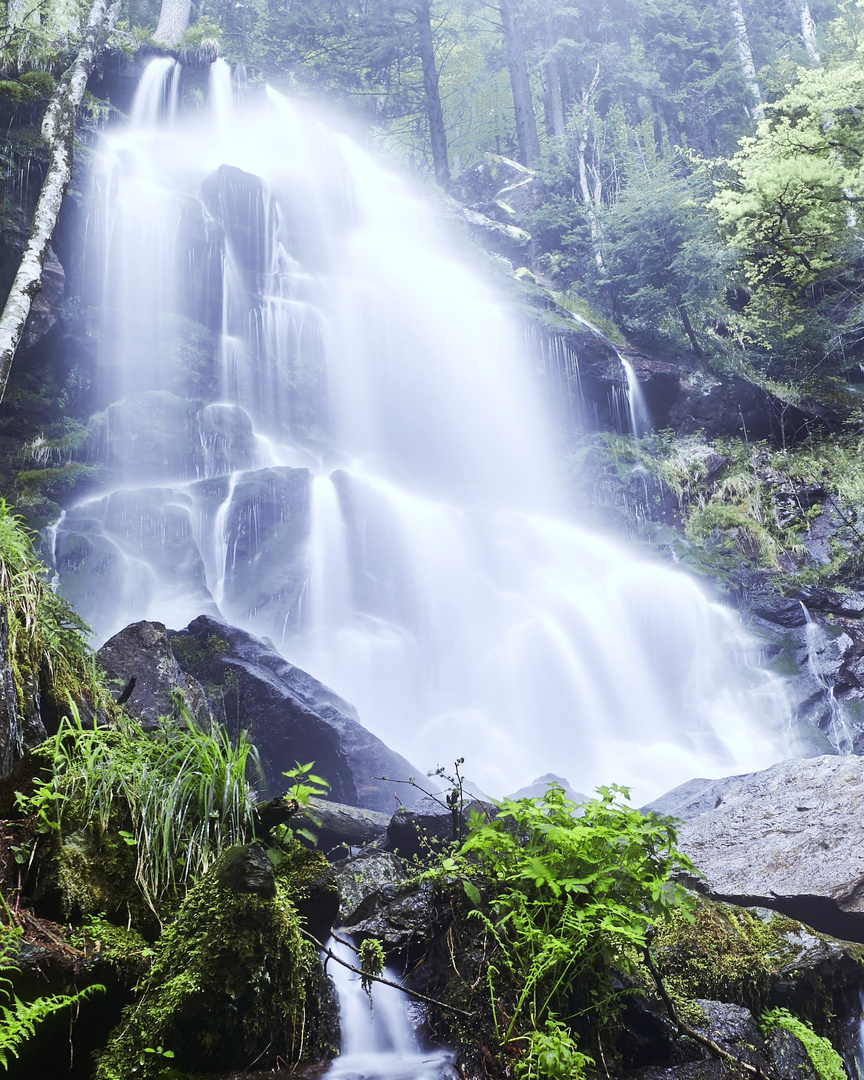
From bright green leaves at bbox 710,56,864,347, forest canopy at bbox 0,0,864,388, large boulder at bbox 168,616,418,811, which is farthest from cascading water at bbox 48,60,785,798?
bright green leaves at bbox 710,56,864,347

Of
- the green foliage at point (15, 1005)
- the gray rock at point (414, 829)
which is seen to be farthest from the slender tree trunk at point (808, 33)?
the green foliage at point (15, 1005)

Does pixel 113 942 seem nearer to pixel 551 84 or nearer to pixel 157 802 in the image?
pixel 157 802

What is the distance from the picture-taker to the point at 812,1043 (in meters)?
3.03

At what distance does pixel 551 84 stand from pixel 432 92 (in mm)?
5267

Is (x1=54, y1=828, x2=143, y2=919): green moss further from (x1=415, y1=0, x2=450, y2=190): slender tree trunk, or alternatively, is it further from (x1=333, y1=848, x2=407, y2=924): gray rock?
(x1=415, y1=0, x2=450, y2=190): slender tree trunk

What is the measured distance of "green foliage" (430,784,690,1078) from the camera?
2.38 meters

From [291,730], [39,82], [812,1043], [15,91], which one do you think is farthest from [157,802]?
[39,82]

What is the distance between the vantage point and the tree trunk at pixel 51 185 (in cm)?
759

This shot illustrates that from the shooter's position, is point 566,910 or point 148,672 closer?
point 566,910

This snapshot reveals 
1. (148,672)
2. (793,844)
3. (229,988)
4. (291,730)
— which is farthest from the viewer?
(291,730)

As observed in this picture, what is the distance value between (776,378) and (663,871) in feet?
58.2

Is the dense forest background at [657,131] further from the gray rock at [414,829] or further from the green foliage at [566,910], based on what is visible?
the green foliage at [566,910]

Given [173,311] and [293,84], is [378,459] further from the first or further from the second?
[293,84]

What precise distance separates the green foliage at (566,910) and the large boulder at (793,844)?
2102 millimetres
